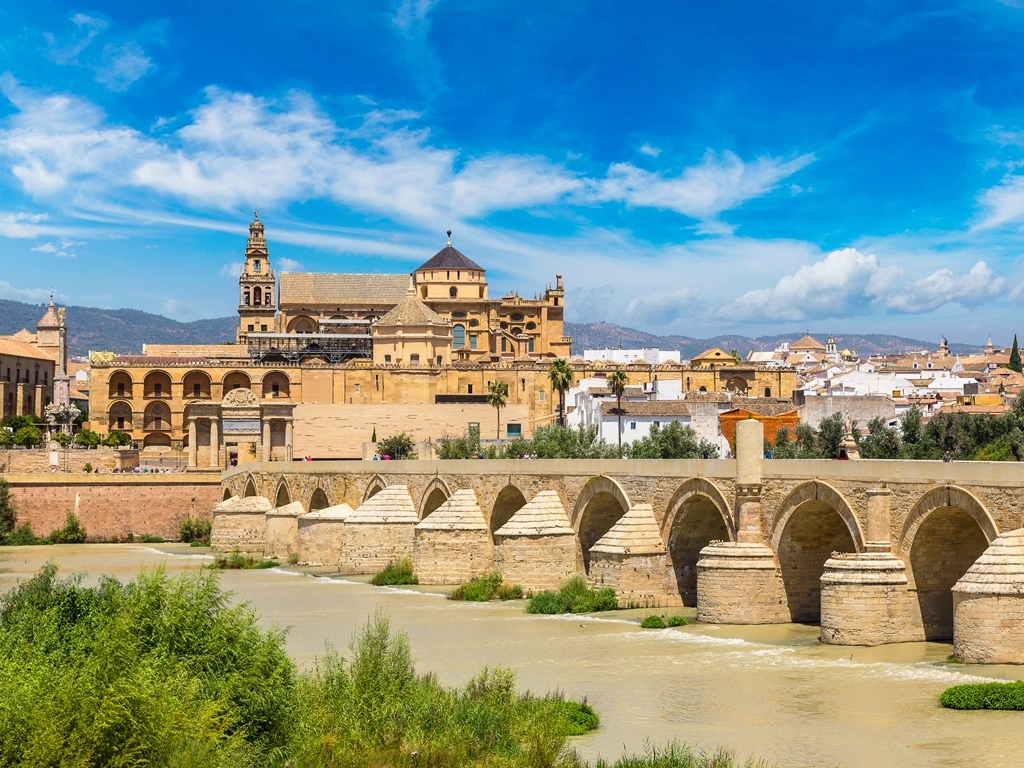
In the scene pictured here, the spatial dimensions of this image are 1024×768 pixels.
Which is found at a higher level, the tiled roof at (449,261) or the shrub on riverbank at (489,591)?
the tiled roof at (449,261)

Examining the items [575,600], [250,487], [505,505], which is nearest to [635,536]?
[575,600]

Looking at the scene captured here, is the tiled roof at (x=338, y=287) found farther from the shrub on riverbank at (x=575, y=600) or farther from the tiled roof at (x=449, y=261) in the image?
the shrub on riverbank at (x=575, y=600)

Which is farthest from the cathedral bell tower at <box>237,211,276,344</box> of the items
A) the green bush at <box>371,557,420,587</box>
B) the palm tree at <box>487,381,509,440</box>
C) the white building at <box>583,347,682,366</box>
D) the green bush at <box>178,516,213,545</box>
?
the green bush at <box>371,557,420,587</box>

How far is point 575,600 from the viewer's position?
96.2 ft

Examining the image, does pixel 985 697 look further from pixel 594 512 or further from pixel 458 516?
pixel 458 516

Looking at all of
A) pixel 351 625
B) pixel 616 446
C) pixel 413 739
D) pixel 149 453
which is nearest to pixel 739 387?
pixel 616 446

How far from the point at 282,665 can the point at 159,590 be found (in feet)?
6.03

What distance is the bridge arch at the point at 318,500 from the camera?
45844 mm

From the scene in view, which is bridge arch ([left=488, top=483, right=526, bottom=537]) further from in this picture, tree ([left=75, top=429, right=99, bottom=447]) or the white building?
the white building

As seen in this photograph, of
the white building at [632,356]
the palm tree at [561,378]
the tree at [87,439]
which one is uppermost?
the white building at [632,356]

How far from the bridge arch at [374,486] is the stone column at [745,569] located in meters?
17.2

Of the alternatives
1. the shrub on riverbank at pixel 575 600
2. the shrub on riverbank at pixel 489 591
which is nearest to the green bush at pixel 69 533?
the shrub on riverbank at pixel 489 591

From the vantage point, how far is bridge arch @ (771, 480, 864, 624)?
2602cm

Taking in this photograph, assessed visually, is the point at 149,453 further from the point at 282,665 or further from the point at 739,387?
the point at 282,665
